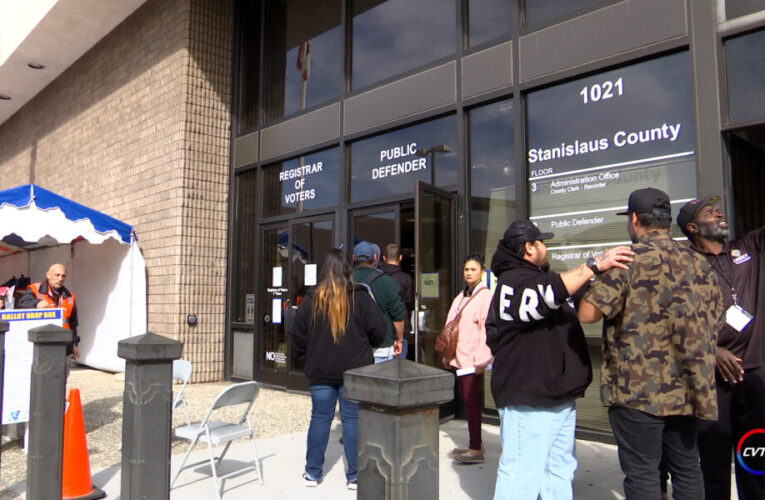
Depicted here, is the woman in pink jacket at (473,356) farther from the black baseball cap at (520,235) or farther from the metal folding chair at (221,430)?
the black baseball cap at (520,235)

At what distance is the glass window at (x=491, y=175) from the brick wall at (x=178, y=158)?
15.6ft

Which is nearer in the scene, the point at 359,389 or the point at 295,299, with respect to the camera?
the point at 359,389

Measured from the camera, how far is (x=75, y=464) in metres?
4.16

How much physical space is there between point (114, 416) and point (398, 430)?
20.4ft

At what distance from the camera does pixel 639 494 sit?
2521 mm

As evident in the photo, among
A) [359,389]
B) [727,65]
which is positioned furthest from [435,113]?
[359,389]

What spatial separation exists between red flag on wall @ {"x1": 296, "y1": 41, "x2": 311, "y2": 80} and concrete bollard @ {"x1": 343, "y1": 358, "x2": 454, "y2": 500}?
7.83 m

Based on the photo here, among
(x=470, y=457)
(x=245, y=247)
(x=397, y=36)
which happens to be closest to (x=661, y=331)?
(x=470, y=457)

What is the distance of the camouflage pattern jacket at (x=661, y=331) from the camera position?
2.50 metres

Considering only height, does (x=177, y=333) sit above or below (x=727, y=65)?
below

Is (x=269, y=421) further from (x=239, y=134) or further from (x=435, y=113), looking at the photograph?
(x=239, y=134)

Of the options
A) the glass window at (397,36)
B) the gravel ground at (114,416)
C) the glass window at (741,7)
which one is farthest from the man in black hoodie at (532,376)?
the glass window at (397,36)

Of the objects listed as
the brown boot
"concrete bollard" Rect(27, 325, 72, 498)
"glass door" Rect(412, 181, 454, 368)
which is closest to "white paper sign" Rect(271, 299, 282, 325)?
"glass door" Rect(412, 181, 454, 368)

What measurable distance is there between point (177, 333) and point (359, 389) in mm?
7930
